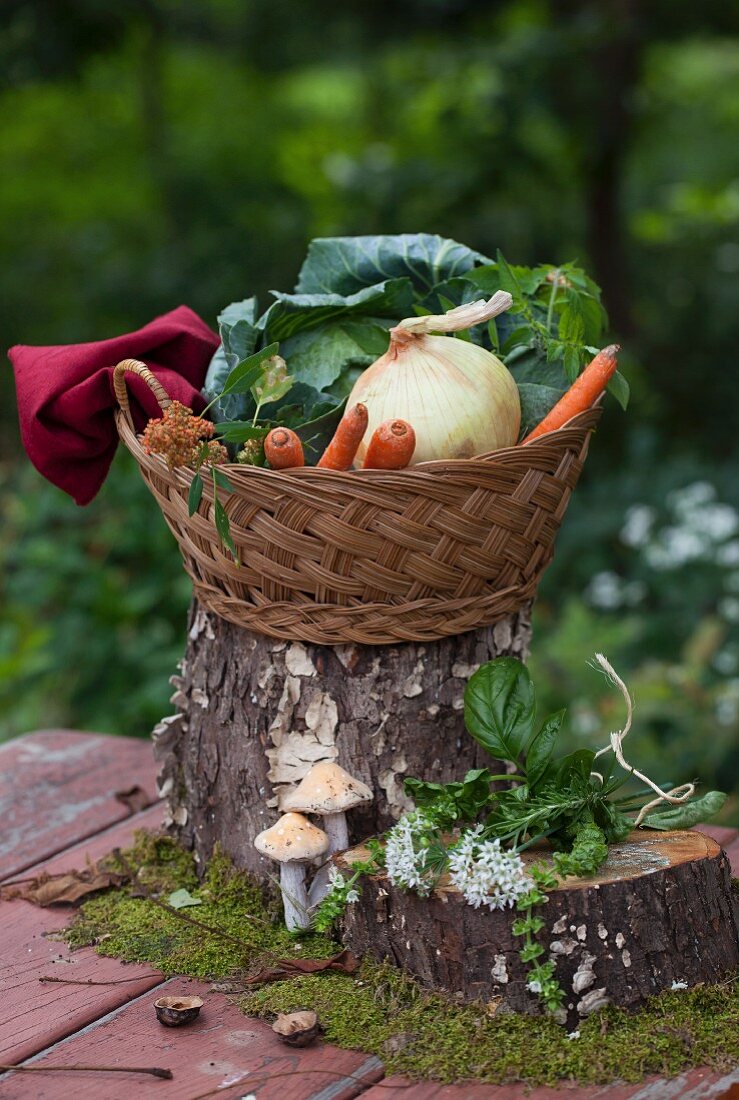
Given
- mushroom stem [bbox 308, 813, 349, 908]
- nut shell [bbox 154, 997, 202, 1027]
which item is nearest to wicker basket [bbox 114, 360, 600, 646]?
mushroom stem [bbox 308, 813, 349, 908]

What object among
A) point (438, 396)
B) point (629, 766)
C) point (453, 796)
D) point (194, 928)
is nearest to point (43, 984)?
point (194, 928)

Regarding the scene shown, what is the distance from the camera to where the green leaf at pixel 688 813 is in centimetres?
140

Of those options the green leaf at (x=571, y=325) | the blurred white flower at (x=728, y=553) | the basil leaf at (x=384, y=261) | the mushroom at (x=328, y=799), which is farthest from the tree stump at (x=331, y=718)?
the blurred white flower at (x=728, y=553)

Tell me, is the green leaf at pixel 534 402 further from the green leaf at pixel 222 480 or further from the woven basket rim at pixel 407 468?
the green leaf at pixel 222 480

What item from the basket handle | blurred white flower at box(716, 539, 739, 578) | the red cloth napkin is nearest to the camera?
the basket handle

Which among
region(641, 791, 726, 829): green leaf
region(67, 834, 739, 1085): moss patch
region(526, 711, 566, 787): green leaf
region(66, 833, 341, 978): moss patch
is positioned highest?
region(526, 711, 566, 787): green leaf

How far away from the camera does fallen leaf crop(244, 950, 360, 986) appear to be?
1.40m

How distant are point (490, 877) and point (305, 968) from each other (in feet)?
0.94

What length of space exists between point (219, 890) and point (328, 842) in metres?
0.23

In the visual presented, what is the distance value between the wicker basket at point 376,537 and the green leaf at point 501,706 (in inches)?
2.8

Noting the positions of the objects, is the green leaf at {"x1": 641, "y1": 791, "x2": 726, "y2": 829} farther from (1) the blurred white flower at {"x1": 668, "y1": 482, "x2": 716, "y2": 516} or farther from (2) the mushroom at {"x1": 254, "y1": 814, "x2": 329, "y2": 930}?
(1) the blurred white flower at {"x1": 668, "y1": 482, "x2": 716, "y2": 516}

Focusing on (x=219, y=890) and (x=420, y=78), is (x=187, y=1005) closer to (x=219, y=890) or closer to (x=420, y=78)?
(x=219, y=890)

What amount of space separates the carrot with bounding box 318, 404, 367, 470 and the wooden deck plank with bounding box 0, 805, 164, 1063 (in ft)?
2.17

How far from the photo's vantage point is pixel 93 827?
6.41ft
